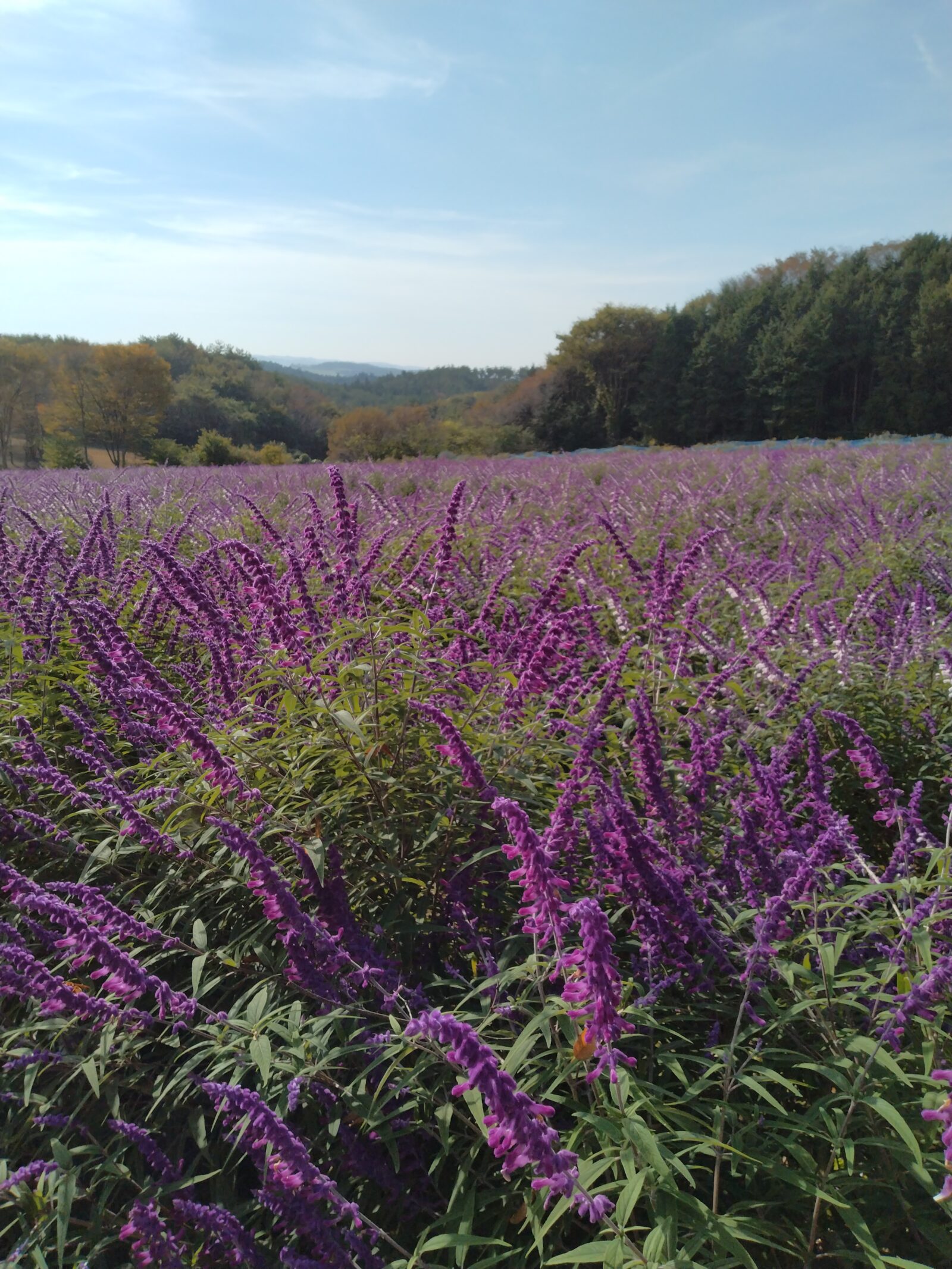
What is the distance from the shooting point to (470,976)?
2.55 meters

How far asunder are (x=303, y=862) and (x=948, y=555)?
621 cm

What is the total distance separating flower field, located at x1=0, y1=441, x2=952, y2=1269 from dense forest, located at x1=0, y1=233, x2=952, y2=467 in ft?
136

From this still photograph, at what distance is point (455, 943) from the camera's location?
8.38ft

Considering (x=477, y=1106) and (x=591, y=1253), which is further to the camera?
(x=477, y=1106)

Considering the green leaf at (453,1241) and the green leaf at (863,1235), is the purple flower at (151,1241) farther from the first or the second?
the green leaf at (863,1235)

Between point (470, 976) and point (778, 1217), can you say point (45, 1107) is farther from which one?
point (778, 1217)

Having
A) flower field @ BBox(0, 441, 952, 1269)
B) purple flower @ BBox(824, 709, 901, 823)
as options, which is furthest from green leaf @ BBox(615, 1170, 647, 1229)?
purple flower @ BBox(824, 709, 901, 823)

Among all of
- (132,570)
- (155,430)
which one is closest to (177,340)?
(155,430)

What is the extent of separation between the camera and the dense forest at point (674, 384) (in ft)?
176

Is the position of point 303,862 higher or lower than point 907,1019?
higher

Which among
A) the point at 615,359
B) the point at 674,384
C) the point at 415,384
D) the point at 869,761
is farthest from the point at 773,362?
the point at 415,384

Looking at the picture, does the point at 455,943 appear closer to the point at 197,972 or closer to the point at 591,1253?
the point at 197,972

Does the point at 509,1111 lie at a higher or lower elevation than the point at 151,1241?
higher

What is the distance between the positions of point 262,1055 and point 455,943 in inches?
38.0
